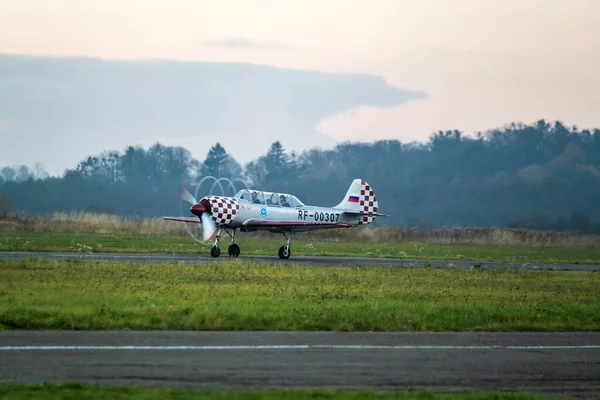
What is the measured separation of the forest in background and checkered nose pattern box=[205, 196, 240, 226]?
103 feet

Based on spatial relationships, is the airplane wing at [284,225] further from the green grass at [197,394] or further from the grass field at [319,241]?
the green grass at [197,394]

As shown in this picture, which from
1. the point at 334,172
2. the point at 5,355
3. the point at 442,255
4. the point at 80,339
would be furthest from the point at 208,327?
the point at 334,172

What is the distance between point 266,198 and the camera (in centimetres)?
3594

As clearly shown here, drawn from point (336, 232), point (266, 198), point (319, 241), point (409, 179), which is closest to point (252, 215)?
point (266, 198)

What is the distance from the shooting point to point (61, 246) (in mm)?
34625

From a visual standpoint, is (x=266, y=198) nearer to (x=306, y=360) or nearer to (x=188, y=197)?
(x=188, y=197)

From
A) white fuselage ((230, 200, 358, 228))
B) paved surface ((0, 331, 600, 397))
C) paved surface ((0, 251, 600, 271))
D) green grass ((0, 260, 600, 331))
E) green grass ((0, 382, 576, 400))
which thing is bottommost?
green grass ((0, 382, 576, 400))

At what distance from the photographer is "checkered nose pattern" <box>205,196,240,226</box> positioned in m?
34.2

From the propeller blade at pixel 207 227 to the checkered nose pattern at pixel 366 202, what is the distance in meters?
9.21

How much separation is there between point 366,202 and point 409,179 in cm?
4516

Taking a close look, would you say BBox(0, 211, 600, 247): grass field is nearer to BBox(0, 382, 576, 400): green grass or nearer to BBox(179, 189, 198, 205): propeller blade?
BBox(179, 189, 198, 205): propeller blade

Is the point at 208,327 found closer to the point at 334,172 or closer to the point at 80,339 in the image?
the point at 80,339

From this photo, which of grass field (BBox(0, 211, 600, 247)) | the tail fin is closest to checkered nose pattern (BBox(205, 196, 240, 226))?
the tail fin

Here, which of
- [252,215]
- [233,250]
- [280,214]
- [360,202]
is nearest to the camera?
[233,250]
